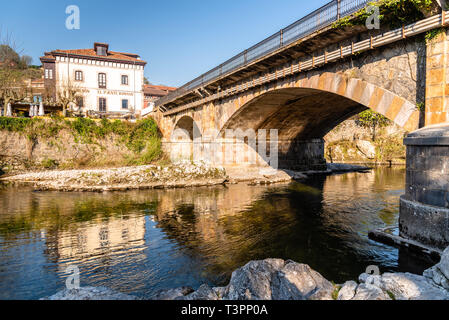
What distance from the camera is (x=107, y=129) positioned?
28641mm

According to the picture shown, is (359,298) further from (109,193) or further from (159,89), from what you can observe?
(159,89)

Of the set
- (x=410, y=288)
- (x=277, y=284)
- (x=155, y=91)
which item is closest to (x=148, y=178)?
(x=277, y=284)

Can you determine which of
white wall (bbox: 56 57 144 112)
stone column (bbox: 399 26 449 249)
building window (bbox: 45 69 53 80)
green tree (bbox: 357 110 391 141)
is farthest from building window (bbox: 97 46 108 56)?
stone column (bbox: 399 26 449 249)

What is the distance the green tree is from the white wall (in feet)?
100

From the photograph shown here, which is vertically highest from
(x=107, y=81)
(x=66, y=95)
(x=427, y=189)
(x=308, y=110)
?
(x=107, y=81)

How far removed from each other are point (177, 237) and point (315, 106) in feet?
48.1

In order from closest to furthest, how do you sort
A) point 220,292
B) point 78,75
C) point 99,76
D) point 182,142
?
point 220,292 < point 182,142 < point 78,75 < point 99,76

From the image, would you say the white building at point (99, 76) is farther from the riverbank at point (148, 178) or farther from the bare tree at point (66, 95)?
the riverbank at point (148, 178)

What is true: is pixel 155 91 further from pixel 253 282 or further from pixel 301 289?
pixel 301 289

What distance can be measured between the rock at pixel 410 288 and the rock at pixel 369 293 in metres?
0.22

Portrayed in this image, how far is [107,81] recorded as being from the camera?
1476 inches

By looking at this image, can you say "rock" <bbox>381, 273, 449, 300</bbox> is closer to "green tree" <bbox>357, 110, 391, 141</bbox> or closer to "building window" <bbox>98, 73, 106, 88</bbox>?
"green tree" <bbox>357, 110, 391, 141</bbox>

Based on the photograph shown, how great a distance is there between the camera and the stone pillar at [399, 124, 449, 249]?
20.6 feet

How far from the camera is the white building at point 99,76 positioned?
115 ft
